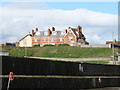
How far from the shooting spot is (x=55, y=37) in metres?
166

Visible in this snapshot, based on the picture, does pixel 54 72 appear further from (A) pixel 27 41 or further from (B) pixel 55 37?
(A) pixel 27 41

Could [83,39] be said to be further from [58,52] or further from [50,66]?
[50,66]

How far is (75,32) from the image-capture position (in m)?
162

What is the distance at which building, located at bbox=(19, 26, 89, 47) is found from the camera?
161m

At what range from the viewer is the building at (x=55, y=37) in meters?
161

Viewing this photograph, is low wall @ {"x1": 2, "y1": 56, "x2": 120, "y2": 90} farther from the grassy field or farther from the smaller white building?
the smaller white building

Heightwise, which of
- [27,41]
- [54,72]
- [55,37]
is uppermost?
[55,37]

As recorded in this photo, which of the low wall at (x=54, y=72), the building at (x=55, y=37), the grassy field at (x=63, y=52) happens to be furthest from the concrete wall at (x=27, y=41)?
the low wall at (x=54, y=72)

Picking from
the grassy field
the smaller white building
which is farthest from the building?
the grassy field

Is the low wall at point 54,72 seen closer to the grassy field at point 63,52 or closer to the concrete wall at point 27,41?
the grassy field at point 63,52

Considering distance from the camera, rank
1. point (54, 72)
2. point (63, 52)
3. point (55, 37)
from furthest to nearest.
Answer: point (55, 37)
point (63, 52)
point (54, 72)

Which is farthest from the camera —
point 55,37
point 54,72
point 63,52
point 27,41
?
point 27,41

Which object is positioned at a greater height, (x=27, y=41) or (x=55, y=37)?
(x=55, y=37)

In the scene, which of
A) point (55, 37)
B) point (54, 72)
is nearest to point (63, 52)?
point (55, 37)
